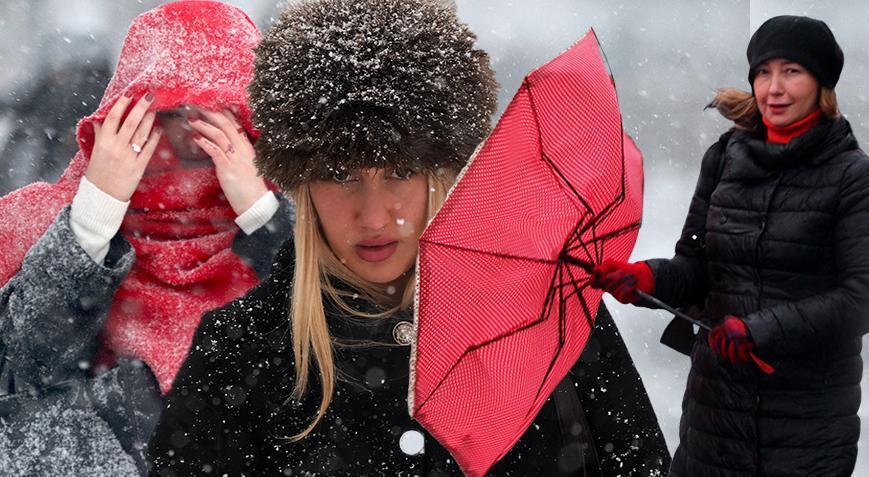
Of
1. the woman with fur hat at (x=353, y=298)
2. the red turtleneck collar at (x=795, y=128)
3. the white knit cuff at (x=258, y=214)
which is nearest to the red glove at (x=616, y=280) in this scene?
the woman with fur hat at (x=353, y=298)

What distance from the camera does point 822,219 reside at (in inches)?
115

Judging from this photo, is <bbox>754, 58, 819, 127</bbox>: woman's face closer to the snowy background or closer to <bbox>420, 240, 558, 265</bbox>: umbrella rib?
<bbox>420, 240, 558, 265</bbox>: umbrella rib

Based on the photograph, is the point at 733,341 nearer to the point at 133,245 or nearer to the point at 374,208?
the point at 374,208

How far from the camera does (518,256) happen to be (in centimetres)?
183

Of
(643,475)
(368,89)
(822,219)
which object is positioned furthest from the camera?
(822,219)

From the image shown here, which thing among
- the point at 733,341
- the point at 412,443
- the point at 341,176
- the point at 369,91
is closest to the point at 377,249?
the point at 341,176

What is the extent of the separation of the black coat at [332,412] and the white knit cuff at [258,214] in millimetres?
873

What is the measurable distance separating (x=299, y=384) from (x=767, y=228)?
1385 millimetres

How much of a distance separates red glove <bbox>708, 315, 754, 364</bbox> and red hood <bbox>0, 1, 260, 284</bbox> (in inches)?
56.6

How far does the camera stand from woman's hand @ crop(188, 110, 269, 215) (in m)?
3.20

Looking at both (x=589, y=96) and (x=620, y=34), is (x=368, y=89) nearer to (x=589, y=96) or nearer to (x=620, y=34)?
(x=589, y=96)

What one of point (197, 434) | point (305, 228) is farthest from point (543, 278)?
point (197, 434)

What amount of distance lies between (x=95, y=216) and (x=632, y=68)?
13.8ft

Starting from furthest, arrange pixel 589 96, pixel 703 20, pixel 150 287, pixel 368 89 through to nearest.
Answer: pixel 703 20 < pixel 150 287 < pixel 368 89 < pixel 589 96
